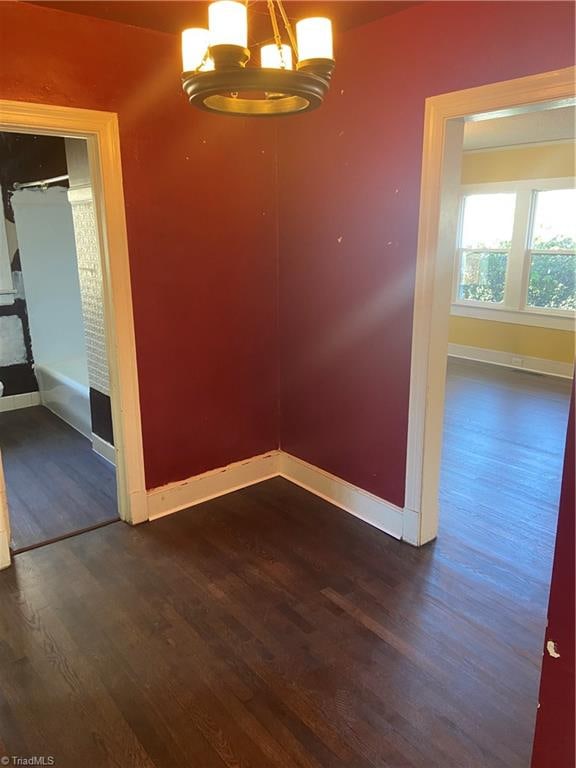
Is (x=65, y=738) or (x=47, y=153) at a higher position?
(x=47, y=153)

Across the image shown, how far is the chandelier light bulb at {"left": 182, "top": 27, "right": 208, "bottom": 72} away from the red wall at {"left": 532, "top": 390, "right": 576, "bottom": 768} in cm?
139

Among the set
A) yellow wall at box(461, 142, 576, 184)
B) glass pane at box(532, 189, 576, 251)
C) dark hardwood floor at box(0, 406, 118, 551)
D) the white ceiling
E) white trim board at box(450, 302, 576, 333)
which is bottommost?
dark hardwood floor at box(0, 406, 118, 551)

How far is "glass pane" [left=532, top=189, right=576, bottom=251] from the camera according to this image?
5.84m

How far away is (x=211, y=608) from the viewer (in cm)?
240

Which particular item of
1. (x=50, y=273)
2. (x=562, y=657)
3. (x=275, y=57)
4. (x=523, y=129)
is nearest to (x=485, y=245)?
(x=523, y=129)

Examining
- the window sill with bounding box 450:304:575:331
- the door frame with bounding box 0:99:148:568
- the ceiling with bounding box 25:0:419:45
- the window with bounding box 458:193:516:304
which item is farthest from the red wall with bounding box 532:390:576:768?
the window with bounding box 458:193:516:304

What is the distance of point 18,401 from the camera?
490 cm

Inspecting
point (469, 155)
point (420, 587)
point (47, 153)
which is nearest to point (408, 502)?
point (420, 587)

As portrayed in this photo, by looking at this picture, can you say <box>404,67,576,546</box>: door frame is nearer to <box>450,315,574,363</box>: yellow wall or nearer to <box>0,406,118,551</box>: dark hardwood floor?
<box>0,406,118,551</box>: dark hardwood floor

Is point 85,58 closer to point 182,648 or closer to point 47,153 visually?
point 47,153

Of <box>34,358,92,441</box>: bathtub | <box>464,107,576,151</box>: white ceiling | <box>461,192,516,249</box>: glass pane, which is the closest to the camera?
<box>34,358,92,441</box>: bathtub

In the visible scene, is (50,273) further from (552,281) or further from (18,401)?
(552,281)

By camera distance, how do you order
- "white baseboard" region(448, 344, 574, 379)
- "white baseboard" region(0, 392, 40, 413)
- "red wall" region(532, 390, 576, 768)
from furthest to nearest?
"white baseboard" region(448, 344, 574, 379), "white baseboard" region(0, 392, 40, 413), "red wall" region(532, 390, 576, 768)

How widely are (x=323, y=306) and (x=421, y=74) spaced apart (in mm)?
1195
